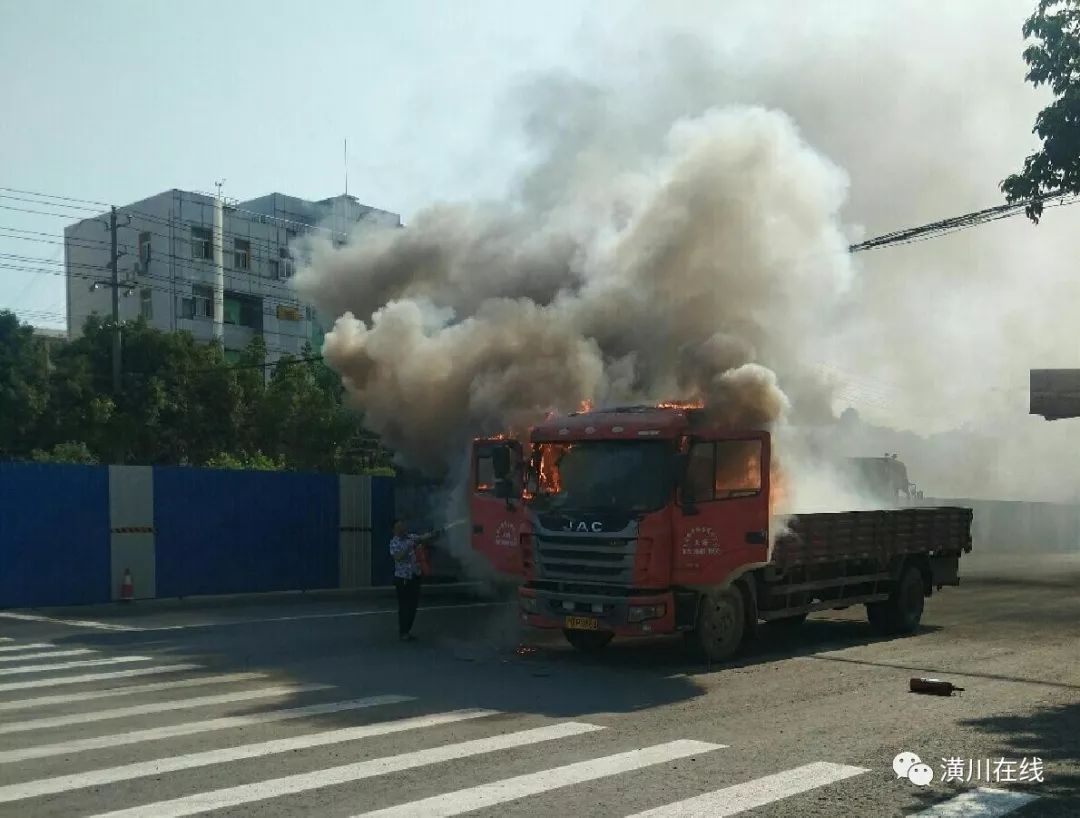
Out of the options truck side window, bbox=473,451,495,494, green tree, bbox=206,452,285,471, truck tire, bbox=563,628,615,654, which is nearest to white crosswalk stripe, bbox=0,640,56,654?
truck side window, bbox=473,451,495,494

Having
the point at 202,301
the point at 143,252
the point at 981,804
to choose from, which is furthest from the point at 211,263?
the point at 981,804

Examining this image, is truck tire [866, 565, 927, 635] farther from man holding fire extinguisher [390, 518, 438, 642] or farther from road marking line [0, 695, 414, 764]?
road marking line [0, 695, 414, 764]

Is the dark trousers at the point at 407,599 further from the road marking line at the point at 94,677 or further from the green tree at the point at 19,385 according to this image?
the green tree at the point at 19,385

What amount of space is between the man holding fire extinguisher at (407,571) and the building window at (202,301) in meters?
40.8

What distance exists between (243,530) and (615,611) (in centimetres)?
1160

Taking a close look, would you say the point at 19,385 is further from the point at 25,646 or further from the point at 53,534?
the point at 25,646

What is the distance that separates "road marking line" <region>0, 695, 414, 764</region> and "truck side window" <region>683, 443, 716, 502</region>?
391 cm

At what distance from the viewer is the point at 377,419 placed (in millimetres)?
22609

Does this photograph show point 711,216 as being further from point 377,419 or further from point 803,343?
point 377,419

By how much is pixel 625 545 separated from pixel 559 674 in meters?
1.54

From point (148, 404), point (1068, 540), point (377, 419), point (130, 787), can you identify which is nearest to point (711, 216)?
point (377, 419)

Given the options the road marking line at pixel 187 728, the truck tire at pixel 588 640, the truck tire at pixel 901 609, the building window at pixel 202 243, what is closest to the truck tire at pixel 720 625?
the truck tire at pixel 588 640

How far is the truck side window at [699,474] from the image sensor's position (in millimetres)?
12070

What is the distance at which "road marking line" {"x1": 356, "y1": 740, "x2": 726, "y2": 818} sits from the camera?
A: 20.5ft
